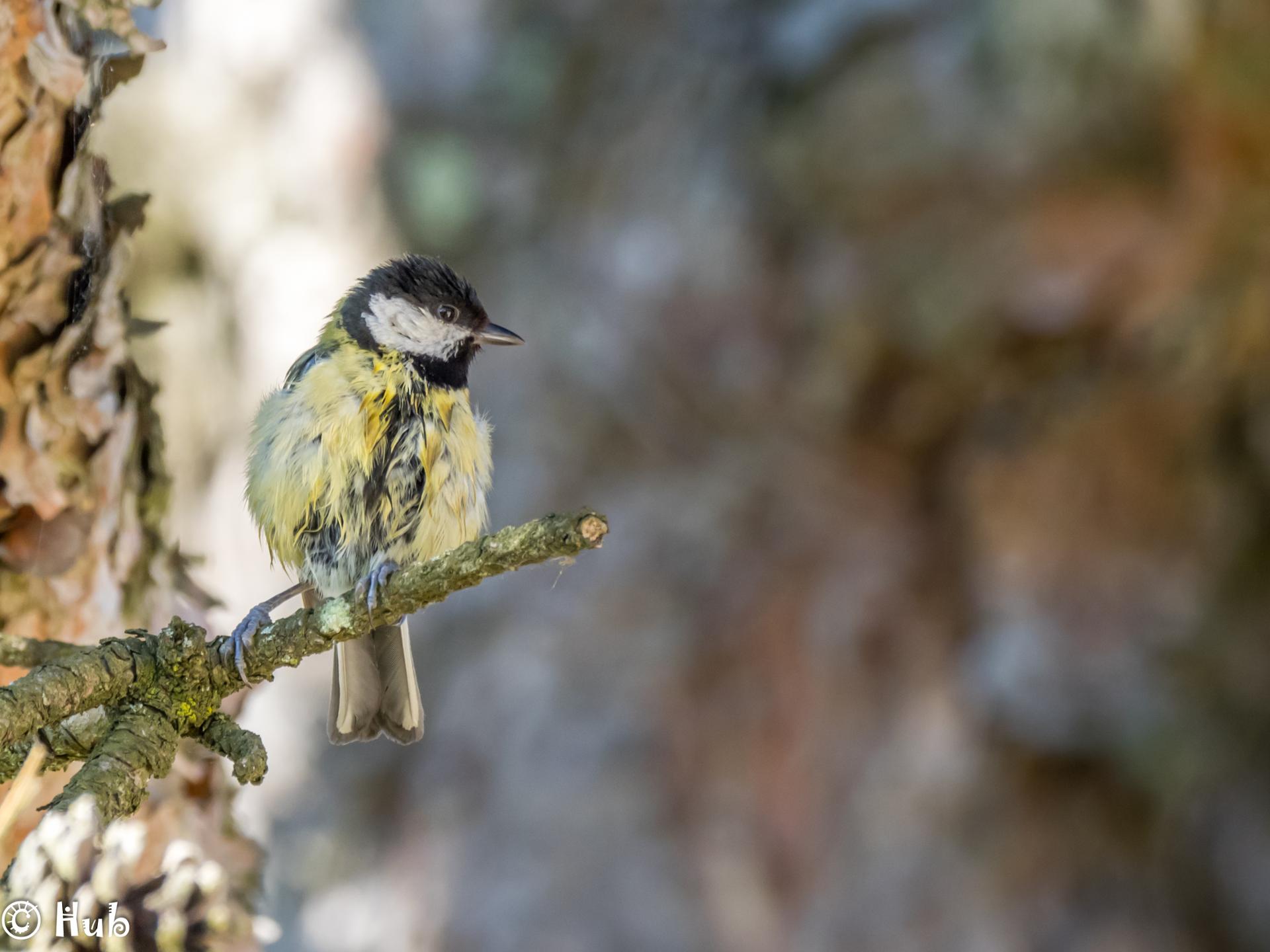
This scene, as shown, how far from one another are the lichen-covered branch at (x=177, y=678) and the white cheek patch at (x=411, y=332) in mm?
541

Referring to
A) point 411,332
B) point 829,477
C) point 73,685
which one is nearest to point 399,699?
point 411,332

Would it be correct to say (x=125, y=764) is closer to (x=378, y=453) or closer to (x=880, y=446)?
(x=378, y=453)

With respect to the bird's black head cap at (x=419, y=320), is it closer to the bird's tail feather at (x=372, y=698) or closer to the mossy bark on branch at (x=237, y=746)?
the bird's tail feather at (x=372, y=698)

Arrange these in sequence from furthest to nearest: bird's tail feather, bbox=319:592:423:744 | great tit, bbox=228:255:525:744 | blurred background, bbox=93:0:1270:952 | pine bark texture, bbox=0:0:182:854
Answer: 1. blurred background, bbox=93:0:1270:952
2. great tit, bbox=228:255:525:744
3. bird's tail feather, bbox=319:592:423:744
4. pine bark texture, bbox=0:0:182:854

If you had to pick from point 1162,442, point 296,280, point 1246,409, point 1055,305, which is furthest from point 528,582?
point 1246,409

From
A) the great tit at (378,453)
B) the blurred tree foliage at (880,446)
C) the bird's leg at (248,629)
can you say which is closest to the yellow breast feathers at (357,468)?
the great tit at (378,453)

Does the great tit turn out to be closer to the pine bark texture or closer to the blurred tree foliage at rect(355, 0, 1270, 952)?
the pine bark texture

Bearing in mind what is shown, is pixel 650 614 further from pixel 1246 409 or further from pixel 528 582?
pixel 1246 409

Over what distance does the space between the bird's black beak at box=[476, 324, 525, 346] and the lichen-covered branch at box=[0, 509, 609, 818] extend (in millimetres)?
540

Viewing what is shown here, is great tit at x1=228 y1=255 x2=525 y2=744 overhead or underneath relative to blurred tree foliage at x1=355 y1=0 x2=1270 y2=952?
underneath

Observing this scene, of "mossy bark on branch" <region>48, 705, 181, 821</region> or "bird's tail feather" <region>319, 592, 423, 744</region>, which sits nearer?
"mossy bark on branch" <region>48, 705, 181, 821</region>

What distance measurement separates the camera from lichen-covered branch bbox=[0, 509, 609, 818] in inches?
18.5

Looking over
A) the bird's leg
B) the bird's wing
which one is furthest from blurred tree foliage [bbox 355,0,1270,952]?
the bird's leg

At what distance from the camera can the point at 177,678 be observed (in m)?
0.56
